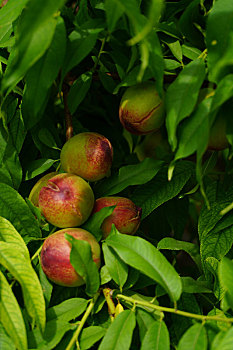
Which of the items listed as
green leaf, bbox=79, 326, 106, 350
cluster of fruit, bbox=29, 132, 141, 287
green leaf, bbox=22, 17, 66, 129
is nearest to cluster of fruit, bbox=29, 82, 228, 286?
cluster of fruit, bbox=29, 132, 141, 287

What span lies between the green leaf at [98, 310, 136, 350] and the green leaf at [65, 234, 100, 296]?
9 centimetres

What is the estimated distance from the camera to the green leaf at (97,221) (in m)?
0.91

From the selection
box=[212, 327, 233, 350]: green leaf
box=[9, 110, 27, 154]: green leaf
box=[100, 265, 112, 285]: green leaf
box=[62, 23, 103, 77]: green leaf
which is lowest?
box=[212, 327, 233, 350]: green leaf

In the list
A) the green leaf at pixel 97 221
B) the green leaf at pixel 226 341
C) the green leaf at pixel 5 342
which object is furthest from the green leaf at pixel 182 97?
the green leaf at pixel 5 342

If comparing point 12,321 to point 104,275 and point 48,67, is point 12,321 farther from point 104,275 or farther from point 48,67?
point 48,67

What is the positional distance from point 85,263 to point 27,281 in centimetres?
12

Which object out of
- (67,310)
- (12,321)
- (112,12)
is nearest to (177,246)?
(67,310)

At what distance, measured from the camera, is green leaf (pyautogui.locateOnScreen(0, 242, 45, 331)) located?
80 centimetres

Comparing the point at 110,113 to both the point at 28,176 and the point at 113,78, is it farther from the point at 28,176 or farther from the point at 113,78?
the point at 28,176

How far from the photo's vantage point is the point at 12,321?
77 cm

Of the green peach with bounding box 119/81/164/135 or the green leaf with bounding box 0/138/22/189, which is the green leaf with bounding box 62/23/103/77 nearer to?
the green peach with bounding box 119/81/164/135

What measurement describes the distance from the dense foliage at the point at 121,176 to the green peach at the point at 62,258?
3 centimetres

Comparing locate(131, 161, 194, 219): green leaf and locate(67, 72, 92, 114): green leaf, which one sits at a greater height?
locate(67, 72, 92, 114): green leaf

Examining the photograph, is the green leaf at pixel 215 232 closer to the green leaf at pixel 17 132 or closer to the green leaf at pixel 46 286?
the green leaf at pixel 46 286
